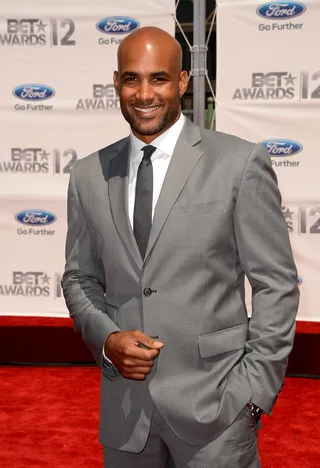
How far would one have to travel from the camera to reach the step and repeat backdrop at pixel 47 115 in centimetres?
493

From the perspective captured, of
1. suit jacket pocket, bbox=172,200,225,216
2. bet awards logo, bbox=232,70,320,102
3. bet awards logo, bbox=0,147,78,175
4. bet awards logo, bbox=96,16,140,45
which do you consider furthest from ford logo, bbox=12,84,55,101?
suit jacket pocket, bbox=172,200,225,216

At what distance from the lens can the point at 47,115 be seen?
507 cm

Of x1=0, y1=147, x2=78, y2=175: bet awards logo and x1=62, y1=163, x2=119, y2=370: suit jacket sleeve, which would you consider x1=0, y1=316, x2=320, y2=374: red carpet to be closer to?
x1=0, y1=147, x2=78, y2=175: bet awards logo

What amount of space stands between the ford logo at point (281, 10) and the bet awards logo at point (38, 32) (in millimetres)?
1489

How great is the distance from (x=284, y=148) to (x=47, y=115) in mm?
1906

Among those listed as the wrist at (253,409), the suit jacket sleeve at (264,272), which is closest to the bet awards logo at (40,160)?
the suit jacket sleeve at (264,272)

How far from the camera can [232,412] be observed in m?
1.76

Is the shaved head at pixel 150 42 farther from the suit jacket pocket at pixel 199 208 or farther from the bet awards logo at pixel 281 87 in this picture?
the bet awards logo at pixel 281 87

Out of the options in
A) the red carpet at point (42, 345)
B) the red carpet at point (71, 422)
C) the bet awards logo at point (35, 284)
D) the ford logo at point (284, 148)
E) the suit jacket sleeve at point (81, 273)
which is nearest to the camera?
the suit jacket sleeve at point (81, 273)

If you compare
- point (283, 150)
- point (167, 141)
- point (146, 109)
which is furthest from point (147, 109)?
point (283, 150)

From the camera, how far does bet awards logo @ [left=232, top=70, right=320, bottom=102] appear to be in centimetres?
471

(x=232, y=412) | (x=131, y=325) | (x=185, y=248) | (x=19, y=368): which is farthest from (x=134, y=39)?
(x=19, y=368)

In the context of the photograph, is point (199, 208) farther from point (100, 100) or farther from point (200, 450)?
point (100, 100)

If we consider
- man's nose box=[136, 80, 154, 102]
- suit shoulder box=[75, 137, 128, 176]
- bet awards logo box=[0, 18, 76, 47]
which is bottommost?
suit shoulder box=[75, 137, 128, 176]
